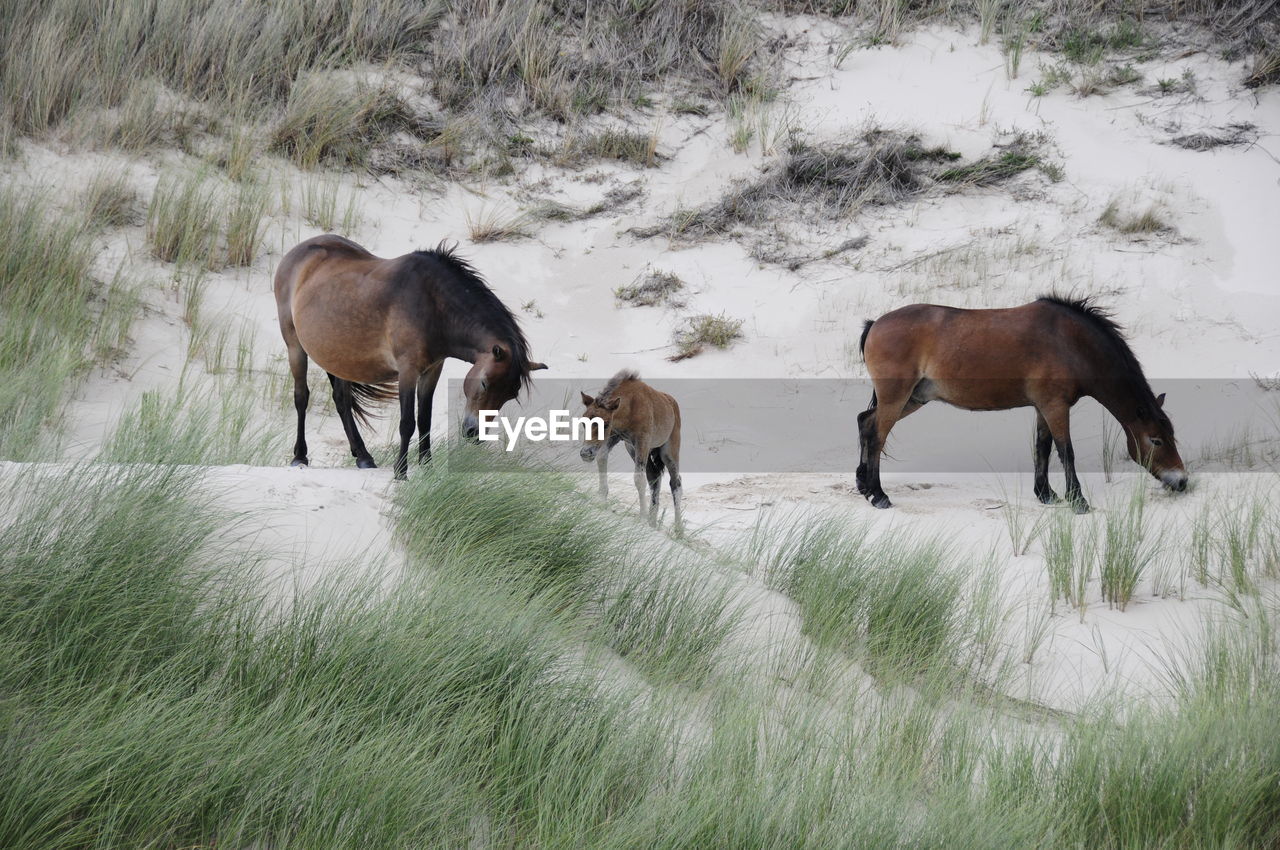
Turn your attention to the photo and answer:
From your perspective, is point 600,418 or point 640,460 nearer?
point 600,418

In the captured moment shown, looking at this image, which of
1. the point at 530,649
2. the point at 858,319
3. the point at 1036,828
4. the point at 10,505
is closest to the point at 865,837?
the point at 1036,828

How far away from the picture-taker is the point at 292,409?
8609 mm

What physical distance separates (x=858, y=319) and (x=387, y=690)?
359 inches

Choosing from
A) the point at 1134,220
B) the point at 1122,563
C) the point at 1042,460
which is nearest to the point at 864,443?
the point at 1042,460

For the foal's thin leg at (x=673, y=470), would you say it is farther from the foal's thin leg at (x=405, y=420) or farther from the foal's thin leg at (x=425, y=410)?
the foal's thin leg at (x=405, y=420)

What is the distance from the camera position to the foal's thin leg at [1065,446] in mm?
7148

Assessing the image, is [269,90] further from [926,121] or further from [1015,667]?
[1015,667]

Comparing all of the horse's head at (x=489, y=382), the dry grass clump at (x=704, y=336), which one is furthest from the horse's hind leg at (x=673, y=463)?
the dry grass clump at (x=704, y=336)

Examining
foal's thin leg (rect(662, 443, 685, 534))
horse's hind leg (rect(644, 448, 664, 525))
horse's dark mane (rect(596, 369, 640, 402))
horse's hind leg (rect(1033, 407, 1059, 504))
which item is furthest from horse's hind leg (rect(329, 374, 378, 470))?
horse's hind leg (rect(1033, 407, 1059, 504))

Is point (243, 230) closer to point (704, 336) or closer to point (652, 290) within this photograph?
point (652, 290)

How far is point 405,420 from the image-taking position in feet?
17.7

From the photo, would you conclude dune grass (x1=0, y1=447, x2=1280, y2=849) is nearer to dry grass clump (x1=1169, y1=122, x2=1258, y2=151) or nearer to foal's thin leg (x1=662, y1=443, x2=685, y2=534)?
foal's thin leg (x1=662, y1=443, x2=685, y2=534)

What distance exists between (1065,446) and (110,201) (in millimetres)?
9942

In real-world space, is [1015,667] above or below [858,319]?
below
